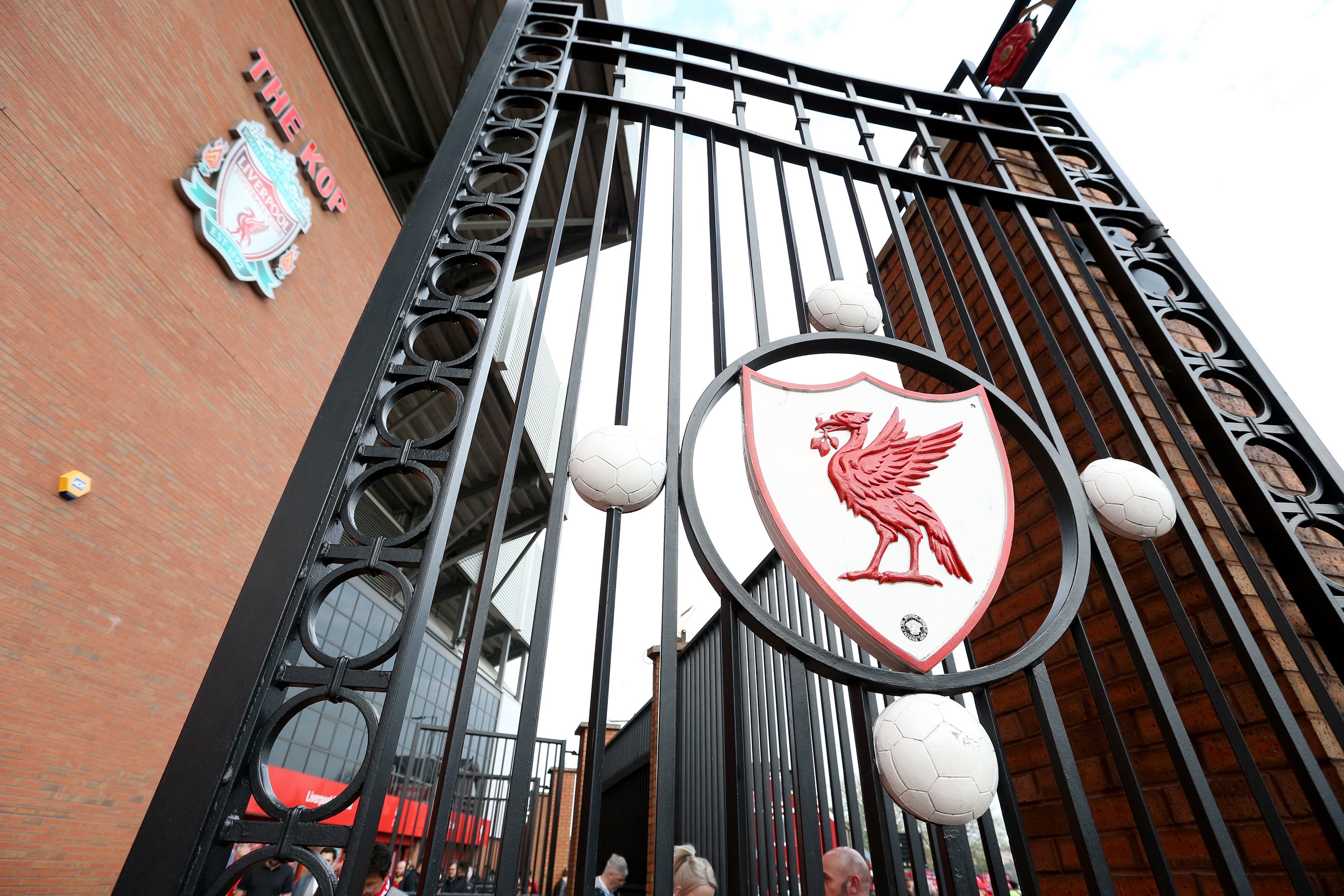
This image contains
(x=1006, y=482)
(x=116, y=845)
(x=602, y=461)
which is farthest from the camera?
(x=116, y=845)

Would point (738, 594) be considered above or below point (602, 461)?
below

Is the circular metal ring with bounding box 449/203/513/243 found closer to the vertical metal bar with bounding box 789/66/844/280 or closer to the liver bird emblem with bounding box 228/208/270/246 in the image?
the vertical metal bar with bounding box 789/66/844/280

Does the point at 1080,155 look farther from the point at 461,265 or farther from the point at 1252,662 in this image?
the point at 461,265

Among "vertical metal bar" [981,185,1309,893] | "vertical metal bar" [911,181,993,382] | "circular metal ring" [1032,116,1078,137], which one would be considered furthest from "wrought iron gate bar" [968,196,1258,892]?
"circular metal ring" [1032,116,1078,137]

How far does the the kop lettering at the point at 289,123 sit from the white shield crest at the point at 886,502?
24.7 feet

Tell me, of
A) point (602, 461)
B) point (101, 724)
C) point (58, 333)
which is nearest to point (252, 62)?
point (58, 333)

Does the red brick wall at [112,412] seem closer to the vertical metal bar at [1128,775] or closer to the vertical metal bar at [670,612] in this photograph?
the vertical metal bar at [670,612]

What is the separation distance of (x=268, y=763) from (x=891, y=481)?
0.99 metres

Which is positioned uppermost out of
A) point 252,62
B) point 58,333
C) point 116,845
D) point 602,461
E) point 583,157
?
point 583,157

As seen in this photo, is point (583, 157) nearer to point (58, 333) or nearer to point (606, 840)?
point (58, 333)

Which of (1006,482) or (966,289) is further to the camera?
(966,289)

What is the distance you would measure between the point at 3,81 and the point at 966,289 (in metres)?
6.06

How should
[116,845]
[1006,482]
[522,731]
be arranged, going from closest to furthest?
[522,731]
[1006,482]
[116,845]

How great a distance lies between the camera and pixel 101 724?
464cm
